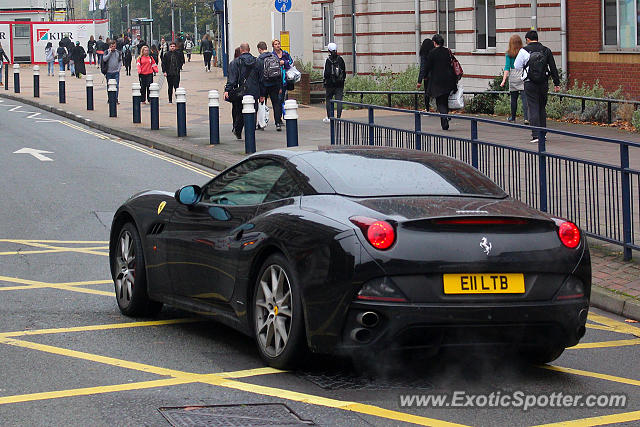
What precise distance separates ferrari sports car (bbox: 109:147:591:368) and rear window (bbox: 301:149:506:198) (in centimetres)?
1

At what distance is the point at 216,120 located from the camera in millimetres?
21703

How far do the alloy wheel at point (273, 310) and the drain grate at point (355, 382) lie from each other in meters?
0.23

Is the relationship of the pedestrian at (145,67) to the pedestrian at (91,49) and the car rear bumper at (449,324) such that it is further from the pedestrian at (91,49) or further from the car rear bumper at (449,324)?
the pedestrian at (91,49)

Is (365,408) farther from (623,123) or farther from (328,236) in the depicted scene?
(623,123)

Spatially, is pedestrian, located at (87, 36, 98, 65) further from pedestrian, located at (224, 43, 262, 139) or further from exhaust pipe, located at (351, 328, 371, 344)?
exhaust pipe, located at (351, 328, 371, 344)

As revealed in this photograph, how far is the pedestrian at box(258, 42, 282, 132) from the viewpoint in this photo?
23.8 metres

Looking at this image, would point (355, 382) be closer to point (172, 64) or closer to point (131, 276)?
point (131, 276)

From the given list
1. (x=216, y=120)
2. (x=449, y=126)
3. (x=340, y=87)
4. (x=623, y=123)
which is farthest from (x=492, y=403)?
(x=340, y=87)

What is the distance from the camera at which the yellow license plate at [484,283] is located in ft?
20.2

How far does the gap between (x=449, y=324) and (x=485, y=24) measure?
2575 cm

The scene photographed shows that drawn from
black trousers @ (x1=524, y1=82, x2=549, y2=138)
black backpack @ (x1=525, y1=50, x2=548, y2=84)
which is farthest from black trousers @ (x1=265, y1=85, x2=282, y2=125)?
black backpack @ (x1=525, y1=50, x2=548, y2=84)

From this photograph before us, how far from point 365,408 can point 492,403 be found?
0.67 meters

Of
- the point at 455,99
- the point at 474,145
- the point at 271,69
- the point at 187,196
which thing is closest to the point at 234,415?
the point at 187,196

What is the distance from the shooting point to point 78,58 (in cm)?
5172
